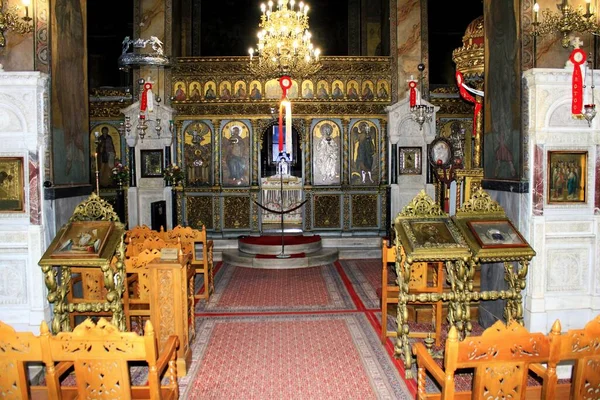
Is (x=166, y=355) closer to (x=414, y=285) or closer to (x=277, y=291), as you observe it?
(x=414, y=285)

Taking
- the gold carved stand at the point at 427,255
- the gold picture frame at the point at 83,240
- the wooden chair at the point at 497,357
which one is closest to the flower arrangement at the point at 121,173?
the gold picture frame at the point at 83,240

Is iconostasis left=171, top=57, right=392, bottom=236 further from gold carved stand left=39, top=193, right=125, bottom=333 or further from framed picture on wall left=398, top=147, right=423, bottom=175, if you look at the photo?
gold carved stand left=39, top=193, right=125, bottom=333

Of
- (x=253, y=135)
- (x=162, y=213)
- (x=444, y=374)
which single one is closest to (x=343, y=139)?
(x=253, y=135)

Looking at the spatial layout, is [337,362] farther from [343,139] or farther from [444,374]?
[343,139]

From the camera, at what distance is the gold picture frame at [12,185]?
14.4 ft

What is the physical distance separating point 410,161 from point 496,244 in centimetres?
709

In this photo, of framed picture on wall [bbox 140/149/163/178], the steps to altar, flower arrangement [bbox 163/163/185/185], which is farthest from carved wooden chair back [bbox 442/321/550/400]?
framed picture on wall [bbox 140/149/163/178]

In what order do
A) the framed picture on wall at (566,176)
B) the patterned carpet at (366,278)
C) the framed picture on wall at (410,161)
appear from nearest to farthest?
the framed picture on wall at (566,176)
the patterned carpet at (366,278)
the framed picture on wall at (410,161)

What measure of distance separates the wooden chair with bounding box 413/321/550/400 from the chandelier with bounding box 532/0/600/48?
2.86 m

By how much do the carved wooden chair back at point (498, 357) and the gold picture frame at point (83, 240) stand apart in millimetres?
3047

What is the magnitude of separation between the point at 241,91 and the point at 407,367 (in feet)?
28.3

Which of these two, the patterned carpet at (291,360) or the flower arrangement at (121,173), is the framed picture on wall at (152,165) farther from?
the patterned carpet at (291,360)

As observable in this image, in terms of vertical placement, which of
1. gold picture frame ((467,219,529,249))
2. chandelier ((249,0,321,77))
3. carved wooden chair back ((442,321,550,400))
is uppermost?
chandelier ((249,0,321,77))

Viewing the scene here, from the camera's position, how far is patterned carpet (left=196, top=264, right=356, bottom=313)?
6254 mm
